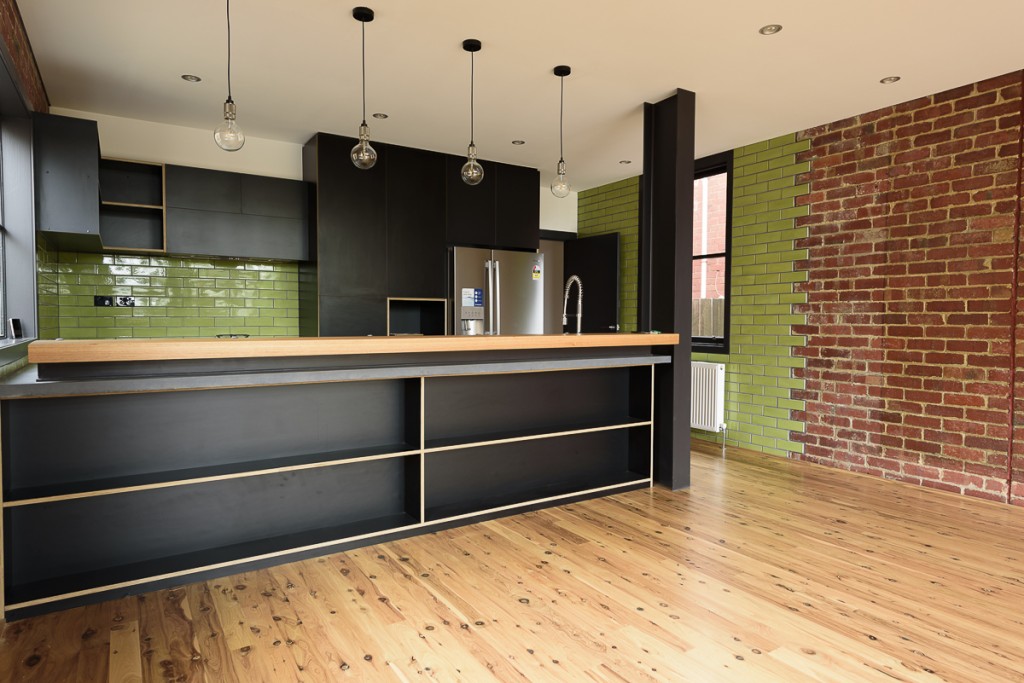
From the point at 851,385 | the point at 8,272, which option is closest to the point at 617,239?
the point at 851,385

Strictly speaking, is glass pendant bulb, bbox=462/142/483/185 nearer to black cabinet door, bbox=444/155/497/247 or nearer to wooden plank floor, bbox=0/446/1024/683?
wooden plank floor, bbox=0/446/1024/683

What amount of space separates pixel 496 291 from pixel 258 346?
357 centimetres

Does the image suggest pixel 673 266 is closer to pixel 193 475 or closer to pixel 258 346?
pixel 258 346

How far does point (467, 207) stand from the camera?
5.88 m

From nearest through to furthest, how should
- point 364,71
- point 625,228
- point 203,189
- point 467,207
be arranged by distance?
1. point 364,71
2. point 203,189
3. point 467,207
4. point 625,228

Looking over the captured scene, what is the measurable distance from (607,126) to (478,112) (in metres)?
1.11

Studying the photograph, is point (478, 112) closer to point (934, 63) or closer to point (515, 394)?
point (515, 394)

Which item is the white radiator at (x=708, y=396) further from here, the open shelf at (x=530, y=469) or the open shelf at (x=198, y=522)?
the open shelf at (x=198, y=522)

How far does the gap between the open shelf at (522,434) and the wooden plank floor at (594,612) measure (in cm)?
49

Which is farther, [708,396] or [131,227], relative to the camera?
[708,396]

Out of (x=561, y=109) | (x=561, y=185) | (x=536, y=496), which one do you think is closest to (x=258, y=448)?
(x=536, y=496)

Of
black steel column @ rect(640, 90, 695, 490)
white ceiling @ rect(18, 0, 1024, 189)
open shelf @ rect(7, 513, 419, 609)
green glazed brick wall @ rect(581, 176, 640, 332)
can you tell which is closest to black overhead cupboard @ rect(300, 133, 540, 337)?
white ceiling @ rect(18, 0, 1024, 189)

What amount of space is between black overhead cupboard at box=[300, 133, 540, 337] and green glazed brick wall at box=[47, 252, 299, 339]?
13.0 inches

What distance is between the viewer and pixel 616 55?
367 cm
